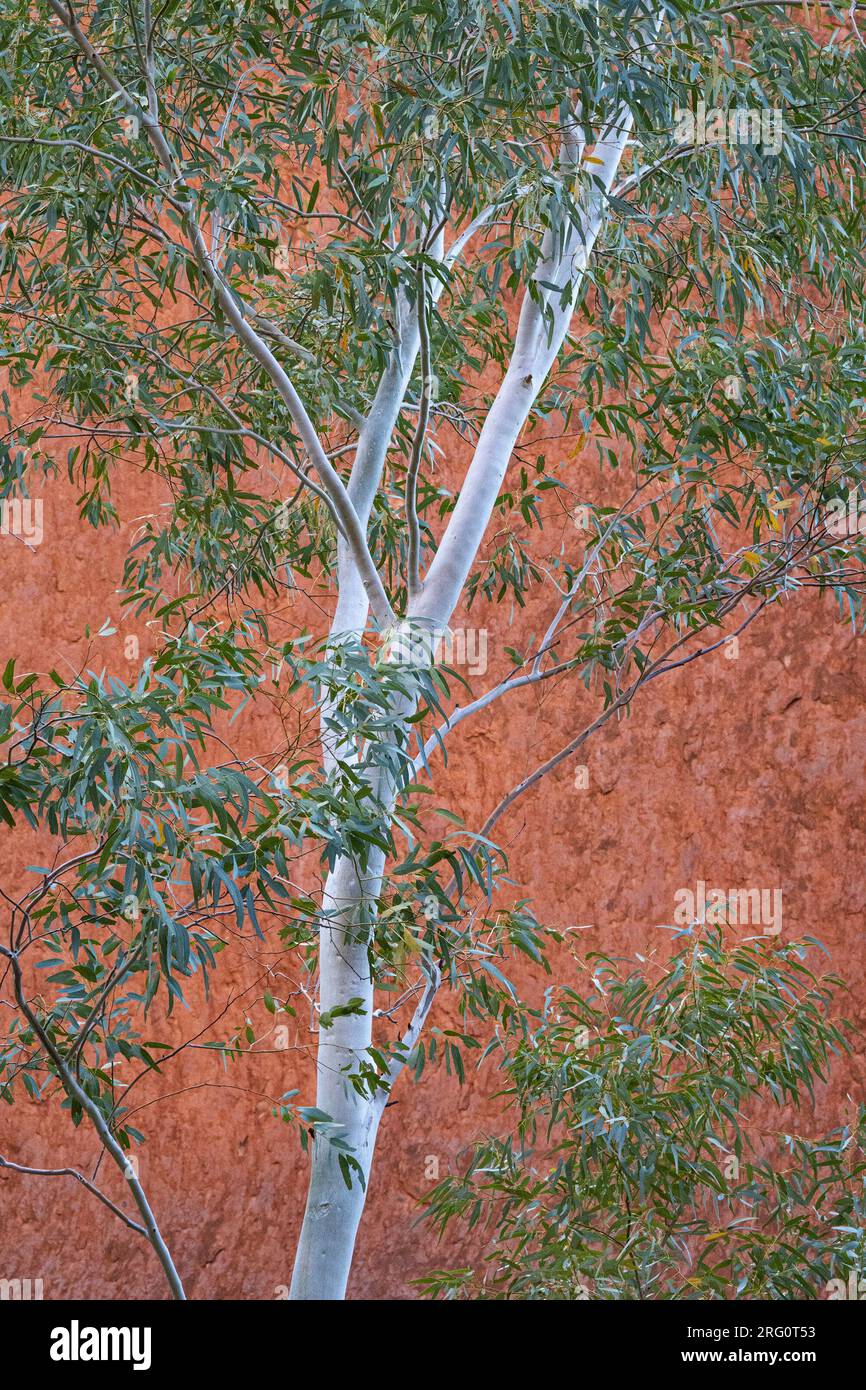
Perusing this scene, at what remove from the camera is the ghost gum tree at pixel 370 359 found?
2.75m

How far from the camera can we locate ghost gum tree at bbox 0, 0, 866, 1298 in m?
2.75

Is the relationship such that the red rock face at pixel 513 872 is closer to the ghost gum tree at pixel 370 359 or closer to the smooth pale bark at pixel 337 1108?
the ghost gum tree at pixel 370 359

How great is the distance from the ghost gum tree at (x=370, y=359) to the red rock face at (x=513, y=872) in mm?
2585

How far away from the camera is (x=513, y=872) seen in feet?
23.0

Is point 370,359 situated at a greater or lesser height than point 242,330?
greater

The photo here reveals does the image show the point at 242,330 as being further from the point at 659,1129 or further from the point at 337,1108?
the point at 659,1129

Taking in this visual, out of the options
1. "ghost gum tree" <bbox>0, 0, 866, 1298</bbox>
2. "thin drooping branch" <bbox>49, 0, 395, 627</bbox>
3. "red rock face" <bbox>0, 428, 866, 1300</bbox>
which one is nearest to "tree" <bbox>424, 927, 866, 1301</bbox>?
"ghost gum tree" <bbox>0, 0, 866, 1298</bbox>

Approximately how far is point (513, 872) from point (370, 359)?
150 inches

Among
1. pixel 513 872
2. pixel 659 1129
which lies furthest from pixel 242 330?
pixel 513 872

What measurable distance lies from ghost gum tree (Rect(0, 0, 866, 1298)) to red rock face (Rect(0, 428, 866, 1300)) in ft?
8.48

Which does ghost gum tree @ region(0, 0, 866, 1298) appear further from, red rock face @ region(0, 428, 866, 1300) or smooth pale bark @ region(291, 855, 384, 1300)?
red rock face @ region(0, 428, 866, 1300)

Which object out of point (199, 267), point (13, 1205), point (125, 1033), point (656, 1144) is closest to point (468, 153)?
point (199, 267)

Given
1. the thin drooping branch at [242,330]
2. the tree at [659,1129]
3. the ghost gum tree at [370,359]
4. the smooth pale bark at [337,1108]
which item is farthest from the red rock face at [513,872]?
the smooth pale bark at [337,1108]
